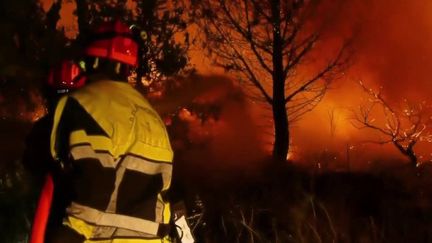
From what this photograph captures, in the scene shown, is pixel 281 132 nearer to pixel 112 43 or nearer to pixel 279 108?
pixel 279 108

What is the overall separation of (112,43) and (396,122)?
1434 centimetres

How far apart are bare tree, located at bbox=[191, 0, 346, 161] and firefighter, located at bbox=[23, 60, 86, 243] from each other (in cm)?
1144

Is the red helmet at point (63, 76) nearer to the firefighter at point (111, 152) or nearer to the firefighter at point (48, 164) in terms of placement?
the firefighter at point (48, 164)

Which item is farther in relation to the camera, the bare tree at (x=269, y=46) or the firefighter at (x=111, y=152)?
the bare tree at (x=269, y=46)

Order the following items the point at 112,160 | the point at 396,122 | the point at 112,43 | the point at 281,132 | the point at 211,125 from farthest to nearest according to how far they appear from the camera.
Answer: the point at 396,122 < the point at 281,132 < the point at 211,125 < the point at 112,43 < the point at 112,160

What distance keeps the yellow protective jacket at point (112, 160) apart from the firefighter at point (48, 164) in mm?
116

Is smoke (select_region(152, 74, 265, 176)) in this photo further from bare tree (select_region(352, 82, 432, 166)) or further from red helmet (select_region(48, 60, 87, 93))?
red helmet (select_region(48, 60, 87, 93))

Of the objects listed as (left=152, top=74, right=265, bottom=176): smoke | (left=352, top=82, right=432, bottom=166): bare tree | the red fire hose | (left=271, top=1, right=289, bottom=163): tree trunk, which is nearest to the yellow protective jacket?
the red fire hose

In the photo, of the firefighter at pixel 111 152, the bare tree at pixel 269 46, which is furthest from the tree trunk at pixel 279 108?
the firefighter at pixel 111 152

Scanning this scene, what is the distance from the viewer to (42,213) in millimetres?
2131

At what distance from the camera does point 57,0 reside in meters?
9.71

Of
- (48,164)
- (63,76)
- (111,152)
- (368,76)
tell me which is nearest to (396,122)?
(368,76)

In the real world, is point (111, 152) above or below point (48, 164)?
above

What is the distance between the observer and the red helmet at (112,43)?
2279mm
